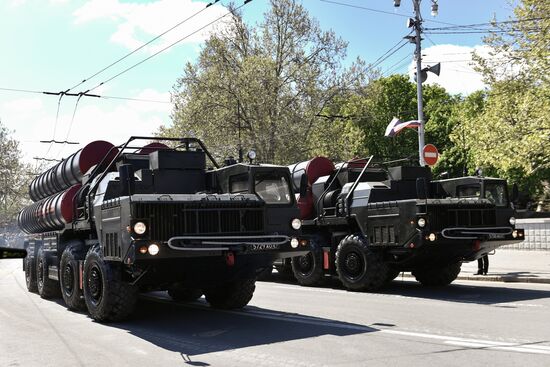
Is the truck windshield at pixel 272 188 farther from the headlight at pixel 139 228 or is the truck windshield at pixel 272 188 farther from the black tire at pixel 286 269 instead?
the black tire at pixel 286 269

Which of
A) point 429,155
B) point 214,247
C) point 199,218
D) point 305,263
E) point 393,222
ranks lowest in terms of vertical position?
point 305,263

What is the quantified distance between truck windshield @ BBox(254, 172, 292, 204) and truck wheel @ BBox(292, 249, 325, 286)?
5.12 meters

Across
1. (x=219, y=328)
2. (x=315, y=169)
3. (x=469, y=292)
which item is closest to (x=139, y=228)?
(x=219, y=328)

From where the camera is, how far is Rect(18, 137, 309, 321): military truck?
784cm

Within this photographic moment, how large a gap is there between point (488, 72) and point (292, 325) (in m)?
16.6

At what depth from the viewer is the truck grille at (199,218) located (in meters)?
7.77

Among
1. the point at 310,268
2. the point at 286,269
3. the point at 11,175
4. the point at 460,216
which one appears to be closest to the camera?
the point at 460,216

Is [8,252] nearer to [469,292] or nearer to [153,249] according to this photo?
[153,249]

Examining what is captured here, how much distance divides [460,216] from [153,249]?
6.61 meters

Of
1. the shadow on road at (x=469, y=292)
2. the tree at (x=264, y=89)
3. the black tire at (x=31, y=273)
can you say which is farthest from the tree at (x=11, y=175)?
the shadow on road at (x=469, y=292)

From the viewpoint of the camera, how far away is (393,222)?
38.8 ft

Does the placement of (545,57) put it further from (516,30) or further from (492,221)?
(492,221)

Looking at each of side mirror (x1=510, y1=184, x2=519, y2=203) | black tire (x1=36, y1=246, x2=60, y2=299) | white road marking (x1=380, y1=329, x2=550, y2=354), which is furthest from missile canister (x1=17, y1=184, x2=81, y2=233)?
side mirror (x1=510, y1=184, x2=519, y2=203)

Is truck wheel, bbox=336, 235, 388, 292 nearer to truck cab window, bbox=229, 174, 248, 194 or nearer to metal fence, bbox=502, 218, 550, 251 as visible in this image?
truck cab window, bbox=229, 174, 248, 194
